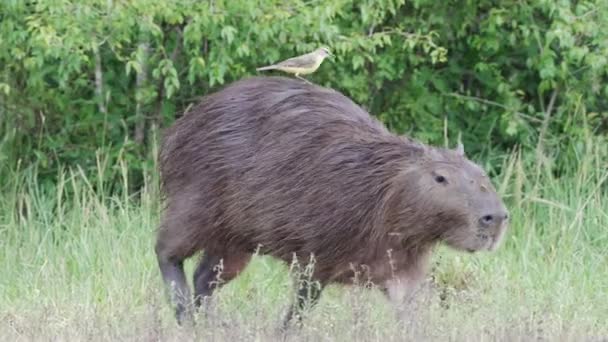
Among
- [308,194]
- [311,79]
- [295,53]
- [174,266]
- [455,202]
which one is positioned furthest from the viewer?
[311,79]

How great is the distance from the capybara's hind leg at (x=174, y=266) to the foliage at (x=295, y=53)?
1956 millimetres

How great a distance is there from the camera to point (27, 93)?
10.7 metres

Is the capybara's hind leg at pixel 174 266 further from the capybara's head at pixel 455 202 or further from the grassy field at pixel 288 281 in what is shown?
the capybara's head at pixel 455 202

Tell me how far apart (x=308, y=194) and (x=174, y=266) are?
944mm

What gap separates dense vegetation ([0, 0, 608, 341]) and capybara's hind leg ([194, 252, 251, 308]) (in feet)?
0.43

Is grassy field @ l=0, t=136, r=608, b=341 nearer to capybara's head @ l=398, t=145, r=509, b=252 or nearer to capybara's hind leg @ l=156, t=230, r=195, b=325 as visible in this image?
capybara's hind leg @ l=156, t=230, r=195, b=325

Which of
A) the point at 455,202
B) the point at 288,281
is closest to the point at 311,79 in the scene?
the point at 288,281

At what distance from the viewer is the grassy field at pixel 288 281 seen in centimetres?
620

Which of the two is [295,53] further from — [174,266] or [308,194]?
[308,194]

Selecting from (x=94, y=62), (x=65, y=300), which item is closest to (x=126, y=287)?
(x=65, y=300)

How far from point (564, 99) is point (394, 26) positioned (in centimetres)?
128

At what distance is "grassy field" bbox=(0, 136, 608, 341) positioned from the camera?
6.20m

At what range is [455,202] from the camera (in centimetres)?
665

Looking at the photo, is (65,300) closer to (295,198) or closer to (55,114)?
(295,198)
